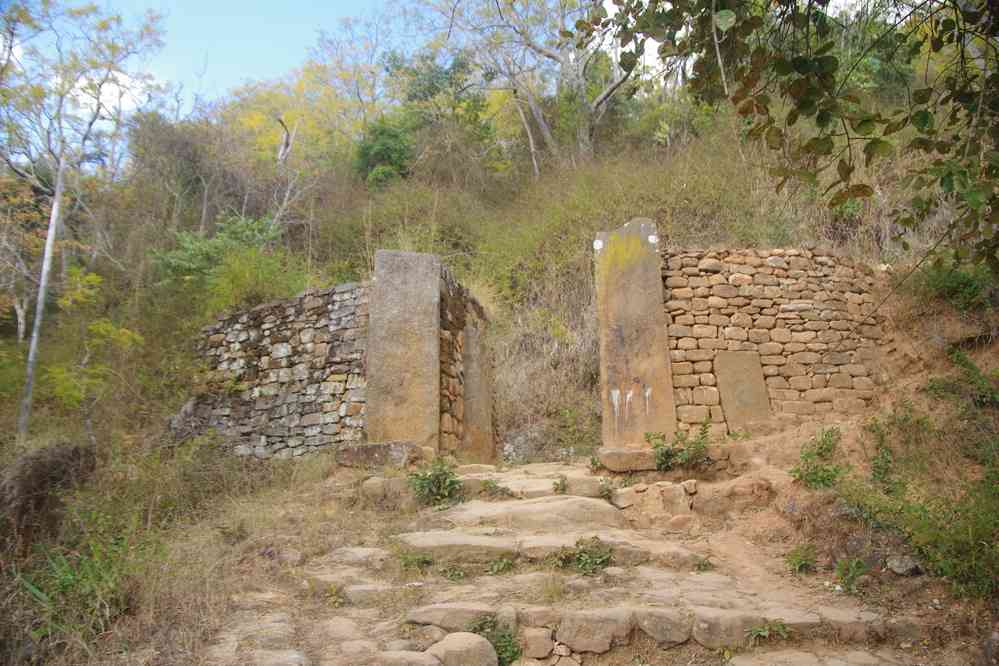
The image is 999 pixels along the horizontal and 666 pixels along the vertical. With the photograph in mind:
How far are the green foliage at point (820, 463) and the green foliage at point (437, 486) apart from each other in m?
2.54

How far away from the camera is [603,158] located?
16.8 meters

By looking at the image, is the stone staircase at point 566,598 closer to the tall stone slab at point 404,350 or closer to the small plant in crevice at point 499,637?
the small plant in crevice at point 499,637

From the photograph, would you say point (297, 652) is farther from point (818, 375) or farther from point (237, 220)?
point (237, 220)

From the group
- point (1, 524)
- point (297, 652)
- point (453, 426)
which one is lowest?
point (297, 652)

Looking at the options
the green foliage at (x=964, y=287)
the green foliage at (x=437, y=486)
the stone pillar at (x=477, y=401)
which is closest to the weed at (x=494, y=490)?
the green foliage at (x=437, y=486)

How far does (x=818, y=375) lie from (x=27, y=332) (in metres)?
11.8

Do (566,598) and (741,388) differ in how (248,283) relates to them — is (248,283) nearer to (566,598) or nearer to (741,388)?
(741,388)

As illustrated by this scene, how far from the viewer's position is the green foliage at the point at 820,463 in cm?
534

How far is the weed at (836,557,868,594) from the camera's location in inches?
168

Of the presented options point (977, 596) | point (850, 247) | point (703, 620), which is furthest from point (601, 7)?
point (850, 247)

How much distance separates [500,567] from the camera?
4.45m

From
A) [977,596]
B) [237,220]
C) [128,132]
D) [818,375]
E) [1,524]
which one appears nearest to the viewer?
[1,524]

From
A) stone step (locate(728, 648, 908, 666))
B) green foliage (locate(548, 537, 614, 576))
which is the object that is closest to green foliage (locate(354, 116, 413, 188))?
green foliage (locate(548, 537, 614, 576))

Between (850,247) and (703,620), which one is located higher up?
(850,247)
